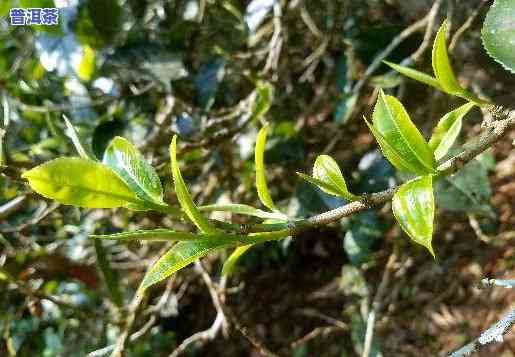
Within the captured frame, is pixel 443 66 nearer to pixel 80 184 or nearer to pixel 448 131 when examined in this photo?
pixel 448 131

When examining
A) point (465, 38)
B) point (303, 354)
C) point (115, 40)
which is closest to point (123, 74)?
point (115, 40)

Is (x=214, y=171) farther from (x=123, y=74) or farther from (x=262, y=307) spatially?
(x=262, y=307)

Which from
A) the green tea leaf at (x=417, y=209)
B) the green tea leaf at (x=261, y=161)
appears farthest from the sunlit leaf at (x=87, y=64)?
the green tea leaf at (x=417, y=209)

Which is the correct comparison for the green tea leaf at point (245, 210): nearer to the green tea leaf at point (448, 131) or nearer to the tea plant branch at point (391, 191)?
the tea plant branch at point (391, 191)

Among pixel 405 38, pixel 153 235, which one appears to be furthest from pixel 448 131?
pixel 405 38

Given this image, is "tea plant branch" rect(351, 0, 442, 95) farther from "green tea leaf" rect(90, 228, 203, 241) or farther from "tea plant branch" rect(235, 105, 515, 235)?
"green tea leaf" rect(90, 228, 203, 241)
